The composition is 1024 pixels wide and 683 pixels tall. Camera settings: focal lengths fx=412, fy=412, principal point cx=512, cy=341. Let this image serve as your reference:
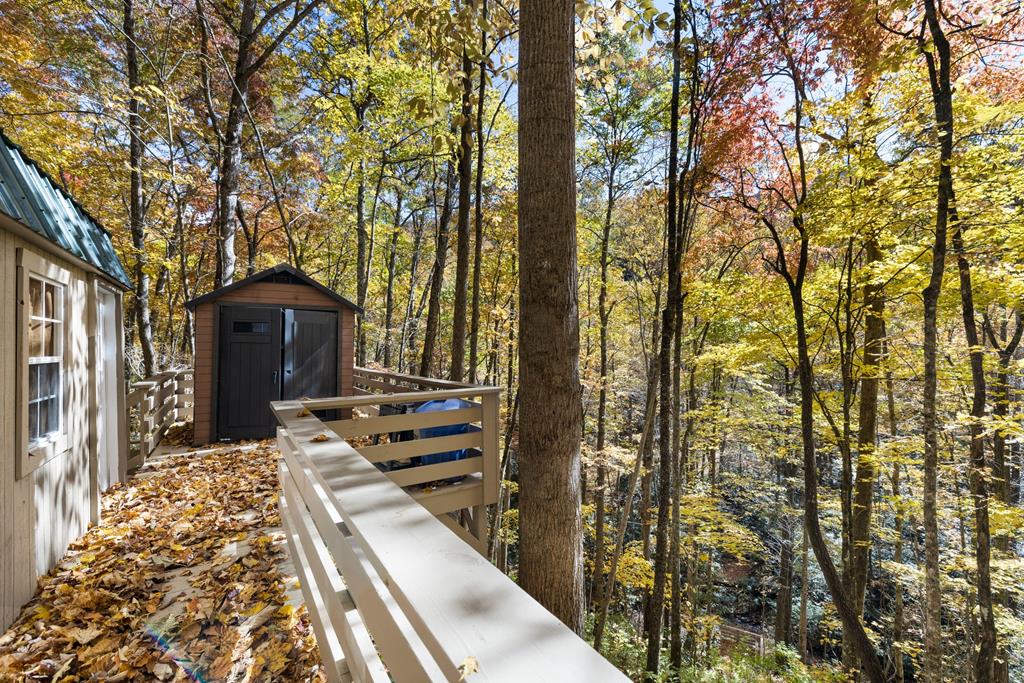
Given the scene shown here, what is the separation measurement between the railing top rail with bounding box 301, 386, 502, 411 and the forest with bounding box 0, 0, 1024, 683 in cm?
102

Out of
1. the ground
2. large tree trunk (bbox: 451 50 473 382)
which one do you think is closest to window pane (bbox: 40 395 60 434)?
the ground

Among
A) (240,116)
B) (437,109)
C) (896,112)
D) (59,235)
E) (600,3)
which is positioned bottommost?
(59,235)

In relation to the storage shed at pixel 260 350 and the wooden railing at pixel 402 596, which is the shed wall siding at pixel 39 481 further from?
the storage shed at pixel 260 350

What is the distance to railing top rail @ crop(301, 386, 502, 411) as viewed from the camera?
2992 mm

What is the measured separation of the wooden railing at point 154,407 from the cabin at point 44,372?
0.96 metres

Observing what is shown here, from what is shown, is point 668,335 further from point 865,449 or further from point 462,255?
point 865,449

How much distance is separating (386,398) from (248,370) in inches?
198

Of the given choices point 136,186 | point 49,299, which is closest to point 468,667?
point 49,299

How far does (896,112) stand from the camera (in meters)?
6.15

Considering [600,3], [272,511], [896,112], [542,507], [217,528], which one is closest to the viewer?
[542,507]

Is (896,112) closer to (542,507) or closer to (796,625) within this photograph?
(542,507)

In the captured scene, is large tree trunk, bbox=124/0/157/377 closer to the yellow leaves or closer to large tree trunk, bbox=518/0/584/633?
large tree trunk, bbox=518/0/584/633

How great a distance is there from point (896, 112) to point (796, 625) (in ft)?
60.2

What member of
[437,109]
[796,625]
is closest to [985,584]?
[437,109]
